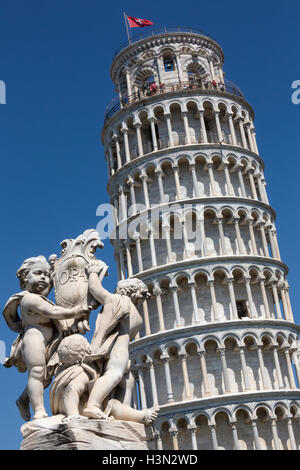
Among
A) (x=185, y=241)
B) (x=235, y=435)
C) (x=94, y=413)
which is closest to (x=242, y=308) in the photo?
(x=185, y=241)

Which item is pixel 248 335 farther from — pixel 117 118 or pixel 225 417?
pixel 117 118

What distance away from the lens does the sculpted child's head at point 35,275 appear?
6.77m

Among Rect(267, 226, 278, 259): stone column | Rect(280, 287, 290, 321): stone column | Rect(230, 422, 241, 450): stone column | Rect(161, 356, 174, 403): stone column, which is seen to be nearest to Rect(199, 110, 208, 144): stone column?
Rect(267, 226, 278, 259): stone column

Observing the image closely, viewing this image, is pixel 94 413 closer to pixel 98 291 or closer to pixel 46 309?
pixel 46 309

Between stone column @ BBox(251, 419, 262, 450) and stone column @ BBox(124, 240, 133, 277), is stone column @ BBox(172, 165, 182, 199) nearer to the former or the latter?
stone column @ BBox(124, 240, 133, 277)

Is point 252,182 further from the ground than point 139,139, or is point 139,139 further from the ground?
point 139,139

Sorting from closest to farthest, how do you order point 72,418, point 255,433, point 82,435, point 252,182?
point 82,435, point 72,418, point 255,433, point 252,182

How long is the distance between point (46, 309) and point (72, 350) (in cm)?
49

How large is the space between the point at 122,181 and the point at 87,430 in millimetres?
43918

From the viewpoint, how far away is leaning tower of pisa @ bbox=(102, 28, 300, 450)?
4188 cm

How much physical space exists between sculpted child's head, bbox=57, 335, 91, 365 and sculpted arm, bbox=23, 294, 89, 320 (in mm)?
265

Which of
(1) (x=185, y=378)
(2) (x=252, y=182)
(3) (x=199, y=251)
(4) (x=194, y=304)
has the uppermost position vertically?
(2) (x=252, y=182)

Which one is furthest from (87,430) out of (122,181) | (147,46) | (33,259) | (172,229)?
(147,46)

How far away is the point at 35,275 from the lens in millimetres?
6797
